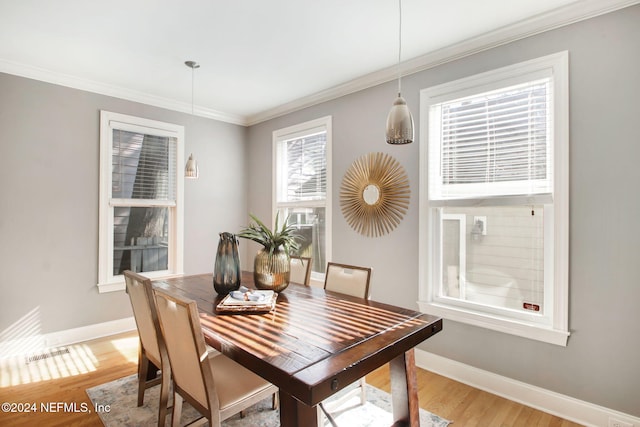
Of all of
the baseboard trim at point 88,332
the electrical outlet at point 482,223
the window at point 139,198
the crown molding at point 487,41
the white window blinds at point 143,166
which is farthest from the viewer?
the white window blinds at point 143,166

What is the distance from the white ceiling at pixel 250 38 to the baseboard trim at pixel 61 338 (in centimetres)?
239

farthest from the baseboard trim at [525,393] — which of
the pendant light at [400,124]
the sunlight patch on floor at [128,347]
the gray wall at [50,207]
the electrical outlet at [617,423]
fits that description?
the gray wall at [50,207]

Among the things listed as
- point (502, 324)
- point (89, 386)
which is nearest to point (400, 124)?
point (502, 324)

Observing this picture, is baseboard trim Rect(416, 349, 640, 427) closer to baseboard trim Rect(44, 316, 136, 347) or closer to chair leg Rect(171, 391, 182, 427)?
chair leg Rect(171, 391, 182, 427)

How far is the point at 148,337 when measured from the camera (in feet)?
6.71

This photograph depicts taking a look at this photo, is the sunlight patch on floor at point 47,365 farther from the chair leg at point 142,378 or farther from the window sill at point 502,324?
the window sill at point 502,324

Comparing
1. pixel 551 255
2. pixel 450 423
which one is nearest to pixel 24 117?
pixel 450 423

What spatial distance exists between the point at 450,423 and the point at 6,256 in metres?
3.78

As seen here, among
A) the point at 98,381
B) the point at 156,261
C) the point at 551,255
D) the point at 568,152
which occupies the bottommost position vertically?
the point at 98,381

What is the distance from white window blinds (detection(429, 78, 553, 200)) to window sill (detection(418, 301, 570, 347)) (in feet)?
2.93

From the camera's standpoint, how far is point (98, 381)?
2586 mm

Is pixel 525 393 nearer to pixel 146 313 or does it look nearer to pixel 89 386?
pixel 146 313

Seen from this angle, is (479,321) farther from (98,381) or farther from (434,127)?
(98,381)

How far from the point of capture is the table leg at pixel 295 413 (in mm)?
1277
